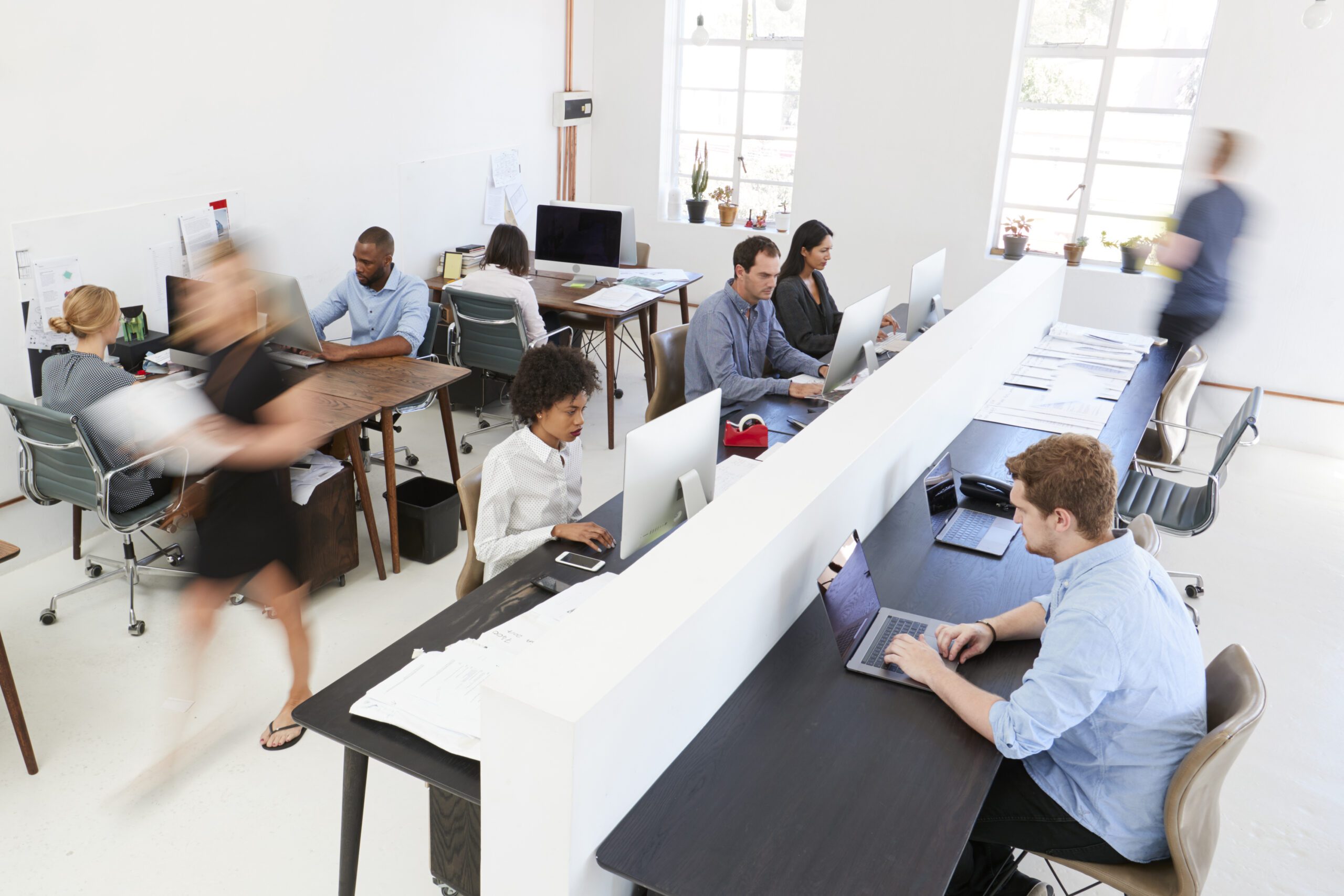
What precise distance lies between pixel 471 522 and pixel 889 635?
1121 mm

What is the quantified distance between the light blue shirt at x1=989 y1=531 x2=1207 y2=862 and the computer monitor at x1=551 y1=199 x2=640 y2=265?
422cm

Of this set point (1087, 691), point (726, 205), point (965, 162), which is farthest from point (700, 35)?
point (1087, 691)

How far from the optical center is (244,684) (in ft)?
10.3

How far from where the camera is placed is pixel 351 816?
2.04 m

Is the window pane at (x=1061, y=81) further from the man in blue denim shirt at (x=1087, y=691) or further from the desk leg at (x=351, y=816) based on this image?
the desk leg at (x=351, y=816)

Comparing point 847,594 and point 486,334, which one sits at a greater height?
point 847,594

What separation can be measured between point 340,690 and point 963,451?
2185 millimetres

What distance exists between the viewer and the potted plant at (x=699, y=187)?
705cm

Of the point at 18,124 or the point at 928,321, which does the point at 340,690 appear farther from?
the point at 928,321

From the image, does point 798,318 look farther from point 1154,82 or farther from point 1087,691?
point 1154,82

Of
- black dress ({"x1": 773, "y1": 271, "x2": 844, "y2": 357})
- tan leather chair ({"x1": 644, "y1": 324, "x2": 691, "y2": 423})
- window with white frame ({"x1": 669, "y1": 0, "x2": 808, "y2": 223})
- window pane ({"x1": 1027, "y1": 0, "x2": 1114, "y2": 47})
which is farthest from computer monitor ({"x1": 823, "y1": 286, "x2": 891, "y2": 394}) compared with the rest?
window with white frame ({"x1": 669, "y1": 0, "x2": 808, "y2": 223})

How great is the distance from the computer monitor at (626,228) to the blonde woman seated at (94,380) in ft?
9.53

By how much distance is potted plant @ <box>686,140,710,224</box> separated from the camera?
7047 mm

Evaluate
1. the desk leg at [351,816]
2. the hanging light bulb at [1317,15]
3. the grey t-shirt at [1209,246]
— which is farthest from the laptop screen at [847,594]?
the hanging light bulb at [1317,15]
